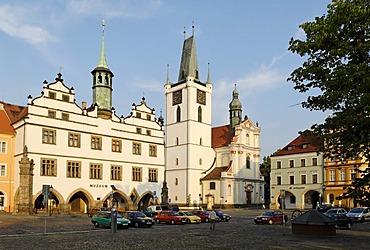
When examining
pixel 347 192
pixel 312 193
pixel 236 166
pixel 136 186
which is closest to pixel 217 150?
pixel 236 166

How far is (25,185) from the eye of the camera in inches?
1864

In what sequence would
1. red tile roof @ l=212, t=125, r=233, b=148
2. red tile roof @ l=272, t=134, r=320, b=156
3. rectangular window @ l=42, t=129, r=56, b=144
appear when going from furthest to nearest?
red tile roof @ l=212, t=125, r=233, b=148 < red tile roof @ l=272, t=134, r=320, b=156 < rectangular window @ l=42, t=129, r=56, b=144

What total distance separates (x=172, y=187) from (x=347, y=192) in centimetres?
6480

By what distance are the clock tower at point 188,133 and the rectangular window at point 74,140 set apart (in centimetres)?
2615

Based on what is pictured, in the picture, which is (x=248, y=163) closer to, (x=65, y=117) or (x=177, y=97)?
(x=177, y=97)

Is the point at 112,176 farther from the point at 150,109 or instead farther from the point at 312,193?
the point at 312,193

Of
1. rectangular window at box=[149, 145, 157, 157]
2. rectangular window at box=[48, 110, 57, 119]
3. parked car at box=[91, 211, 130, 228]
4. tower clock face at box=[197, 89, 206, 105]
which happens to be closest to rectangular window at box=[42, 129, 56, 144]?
rectangular window at box=[48, 110, 57, 119]

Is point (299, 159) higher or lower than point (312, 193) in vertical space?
higher

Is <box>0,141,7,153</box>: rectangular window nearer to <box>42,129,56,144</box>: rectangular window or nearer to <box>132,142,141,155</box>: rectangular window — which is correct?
<box>42,129,56,144</box>: rectangular window

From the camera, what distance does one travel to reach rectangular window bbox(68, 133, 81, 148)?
173 ft

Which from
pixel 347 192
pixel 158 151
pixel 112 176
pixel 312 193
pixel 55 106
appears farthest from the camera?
pixel 312 193

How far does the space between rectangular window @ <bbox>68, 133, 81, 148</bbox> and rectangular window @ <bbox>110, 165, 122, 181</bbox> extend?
5.92m

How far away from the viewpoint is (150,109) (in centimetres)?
6412

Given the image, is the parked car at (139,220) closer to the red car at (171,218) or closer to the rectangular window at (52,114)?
the red car at (171,218)
